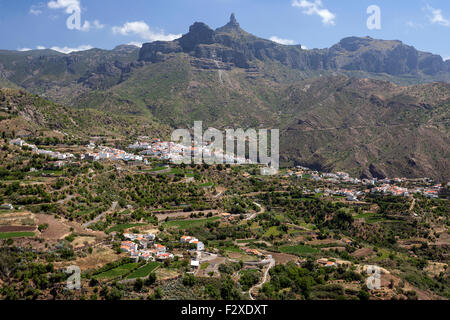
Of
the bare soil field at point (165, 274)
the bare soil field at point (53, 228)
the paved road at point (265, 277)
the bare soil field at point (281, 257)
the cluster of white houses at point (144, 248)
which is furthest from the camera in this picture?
the bare soil field at point (281, 257)

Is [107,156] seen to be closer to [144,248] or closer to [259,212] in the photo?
[259,212]

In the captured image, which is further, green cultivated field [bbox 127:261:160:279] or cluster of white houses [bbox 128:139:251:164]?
cluster of white houses [bbox 128:139:251:164]

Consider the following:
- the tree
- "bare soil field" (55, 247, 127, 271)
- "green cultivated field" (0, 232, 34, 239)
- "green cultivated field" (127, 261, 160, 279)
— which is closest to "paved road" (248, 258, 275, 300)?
the tree

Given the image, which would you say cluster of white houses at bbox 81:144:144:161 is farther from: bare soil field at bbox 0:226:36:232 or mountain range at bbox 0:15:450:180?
mountain range at bbox 0:15:450:180

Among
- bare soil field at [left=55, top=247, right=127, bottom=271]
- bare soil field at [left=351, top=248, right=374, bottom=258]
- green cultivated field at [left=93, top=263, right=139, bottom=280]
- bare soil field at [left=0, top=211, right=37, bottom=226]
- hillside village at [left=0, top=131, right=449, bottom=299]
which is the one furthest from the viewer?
bare soil field at [left=351, top=248, right=374, bottom=258]

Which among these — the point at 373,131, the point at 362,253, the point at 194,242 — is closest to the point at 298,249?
the point at 362,253

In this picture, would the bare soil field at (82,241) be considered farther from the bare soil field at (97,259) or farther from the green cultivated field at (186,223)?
the green cultivated field at (186,223)

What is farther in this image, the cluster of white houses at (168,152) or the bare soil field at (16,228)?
the cluster of white houses at (168,152)

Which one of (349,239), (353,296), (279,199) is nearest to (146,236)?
(353,296)

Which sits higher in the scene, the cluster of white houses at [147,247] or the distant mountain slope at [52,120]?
the distant mountain slope at [52,120]

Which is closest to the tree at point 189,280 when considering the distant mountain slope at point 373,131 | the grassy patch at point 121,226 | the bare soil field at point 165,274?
the bare soil field at point 165,274
